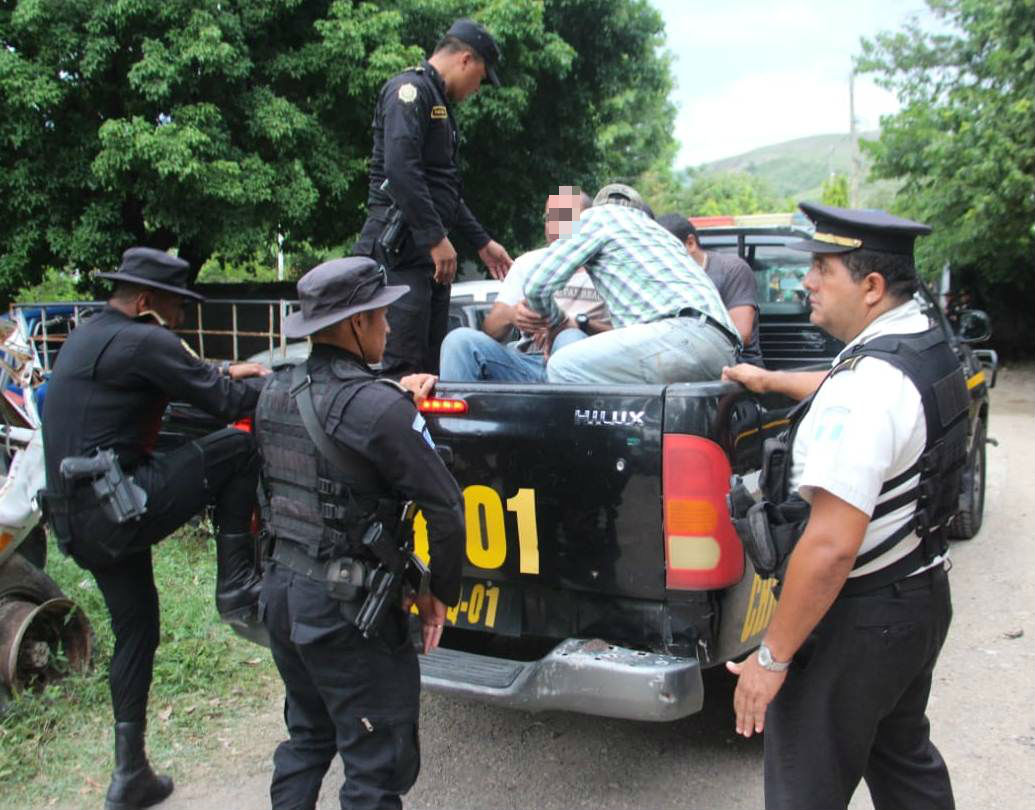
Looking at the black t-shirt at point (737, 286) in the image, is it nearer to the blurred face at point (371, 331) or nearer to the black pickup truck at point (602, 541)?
the black pickup truck at point (602, 541)

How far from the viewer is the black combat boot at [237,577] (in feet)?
10.9

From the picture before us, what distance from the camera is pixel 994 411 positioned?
13820 mm

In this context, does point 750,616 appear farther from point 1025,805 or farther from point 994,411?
point 994,411

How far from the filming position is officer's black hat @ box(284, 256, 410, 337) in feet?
8.06

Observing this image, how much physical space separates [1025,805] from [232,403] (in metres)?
3.04

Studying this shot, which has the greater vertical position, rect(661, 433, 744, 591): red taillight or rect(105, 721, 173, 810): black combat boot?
rect(661, 433, 744, 591): red taillight

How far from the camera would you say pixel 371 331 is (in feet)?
8.38

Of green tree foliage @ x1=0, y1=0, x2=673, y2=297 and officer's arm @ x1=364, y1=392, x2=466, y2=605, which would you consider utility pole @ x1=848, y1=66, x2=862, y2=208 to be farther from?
officer's arm @ x1=364, y1=392, x2=466, y2=605

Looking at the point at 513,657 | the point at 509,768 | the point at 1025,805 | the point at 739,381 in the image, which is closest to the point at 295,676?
the point at 513,657

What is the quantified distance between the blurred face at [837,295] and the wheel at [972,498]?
438 cm

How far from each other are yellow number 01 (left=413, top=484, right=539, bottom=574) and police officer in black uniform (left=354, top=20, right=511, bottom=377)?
0.94 metres

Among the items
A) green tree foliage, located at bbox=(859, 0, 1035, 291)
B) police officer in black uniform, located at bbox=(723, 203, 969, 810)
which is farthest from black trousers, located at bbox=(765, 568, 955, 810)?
green tree foliage, located at bbox=(859, 0, 1035, 291)

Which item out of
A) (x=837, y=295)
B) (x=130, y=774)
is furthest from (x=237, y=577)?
(x=837, y=295)

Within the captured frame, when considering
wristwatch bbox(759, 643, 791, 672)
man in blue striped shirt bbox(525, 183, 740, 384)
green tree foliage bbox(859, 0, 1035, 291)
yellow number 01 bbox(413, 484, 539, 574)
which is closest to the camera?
wristwatch bbox(759, 643, 791, 672)
